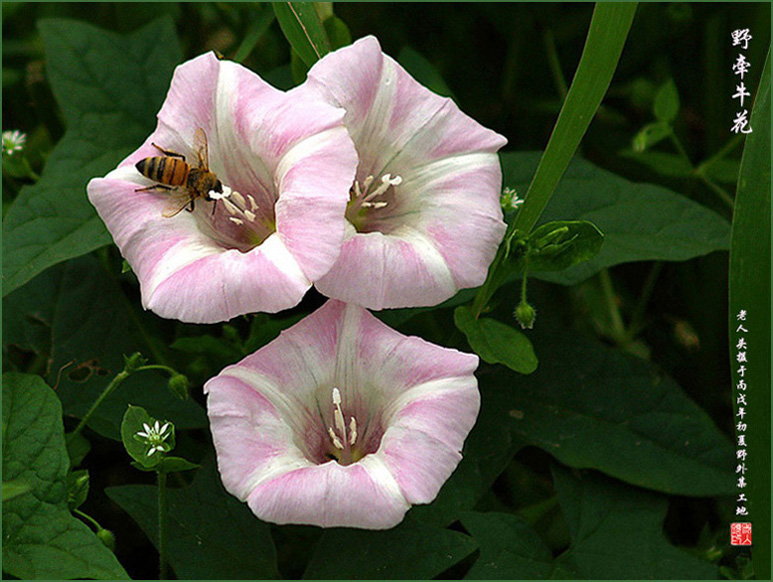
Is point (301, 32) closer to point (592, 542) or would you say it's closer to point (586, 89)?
point (586, 89)

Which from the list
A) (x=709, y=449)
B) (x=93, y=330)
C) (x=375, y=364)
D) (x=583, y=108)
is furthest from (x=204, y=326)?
(x=709, y=449)

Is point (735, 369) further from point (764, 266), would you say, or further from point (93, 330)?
point (93, 330)

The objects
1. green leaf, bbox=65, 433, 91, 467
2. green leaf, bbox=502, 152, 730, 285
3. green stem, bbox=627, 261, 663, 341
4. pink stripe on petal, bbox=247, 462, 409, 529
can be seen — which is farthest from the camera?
green stem, bbox=627, 261, 663, 341

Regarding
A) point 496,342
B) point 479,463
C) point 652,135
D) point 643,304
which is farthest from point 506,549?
point 652,135

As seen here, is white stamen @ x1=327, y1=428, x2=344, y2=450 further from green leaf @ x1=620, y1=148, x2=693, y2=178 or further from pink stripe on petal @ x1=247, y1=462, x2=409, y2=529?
green leaf @ x1=620, y1=148, x2=693, y2=178

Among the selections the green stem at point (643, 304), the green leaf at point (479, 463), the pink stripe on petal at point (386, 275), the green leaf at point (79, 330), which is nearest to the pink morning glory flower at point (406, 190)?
the pink stripe on petal at point (386, 275)

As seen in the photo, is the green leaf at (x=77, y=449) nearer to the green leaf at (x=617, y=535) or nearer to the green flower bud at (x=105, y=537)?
the green flower bud at (x=105, y=537)

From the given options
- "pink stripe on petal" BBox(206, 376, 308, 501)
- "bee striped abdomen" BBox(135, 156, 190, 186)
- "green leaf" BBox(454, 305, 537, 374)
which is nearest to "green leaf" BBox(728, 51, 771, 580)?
"green leaf" BBox(454, 305, 537, 374)
